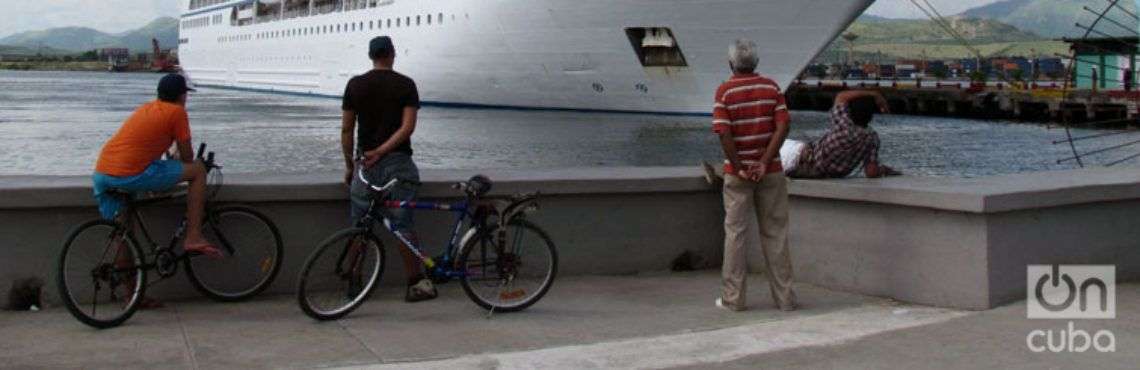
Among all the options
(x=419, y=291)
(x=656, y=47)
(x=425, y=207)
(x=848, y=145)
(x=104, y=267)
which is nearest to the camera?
(x=104, y=267)

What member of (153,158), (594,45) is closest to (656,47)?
(594,45)

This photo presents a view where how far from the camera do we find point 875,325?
19.8 ft

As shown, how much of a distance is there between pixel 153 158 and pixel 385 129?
1.09 meters

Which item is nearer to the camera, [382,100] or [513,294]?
[513,294]

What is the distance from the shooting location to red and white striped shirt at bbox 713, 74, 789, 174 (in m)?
6.38

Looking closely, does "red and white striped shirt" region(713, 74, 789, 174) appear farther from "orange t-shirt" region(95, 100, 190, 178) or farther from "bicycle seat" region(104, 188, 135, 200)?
"bicycle seat" region(104, 188, 135, 200)

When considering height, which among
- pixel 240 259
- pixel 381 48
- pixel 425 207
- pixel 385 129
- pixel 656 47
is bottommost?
pixel 240 259

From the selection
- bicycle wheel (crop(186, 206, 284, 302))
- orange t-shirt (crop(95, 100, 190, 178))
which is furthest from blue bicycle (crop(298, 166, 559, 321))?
orange t-shirt (crop(95, 100, 190, 178))

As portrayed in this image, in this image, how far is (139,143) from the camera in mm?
6320

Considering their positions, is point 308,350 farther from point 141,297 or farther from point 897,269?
point 897,269

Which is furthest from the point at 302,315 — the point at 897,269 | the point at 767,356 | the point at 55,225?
the point at 897,269

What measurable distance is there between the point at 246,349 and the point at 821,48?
39458 mm

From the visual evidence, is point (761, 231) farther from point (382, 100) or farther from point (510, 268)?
point (382, 100)

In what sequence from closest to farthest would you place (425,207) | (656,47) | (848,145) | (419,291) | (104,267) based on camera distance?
(104,267) → (425,207) → (419,291) → (848,145) → (656,47)
